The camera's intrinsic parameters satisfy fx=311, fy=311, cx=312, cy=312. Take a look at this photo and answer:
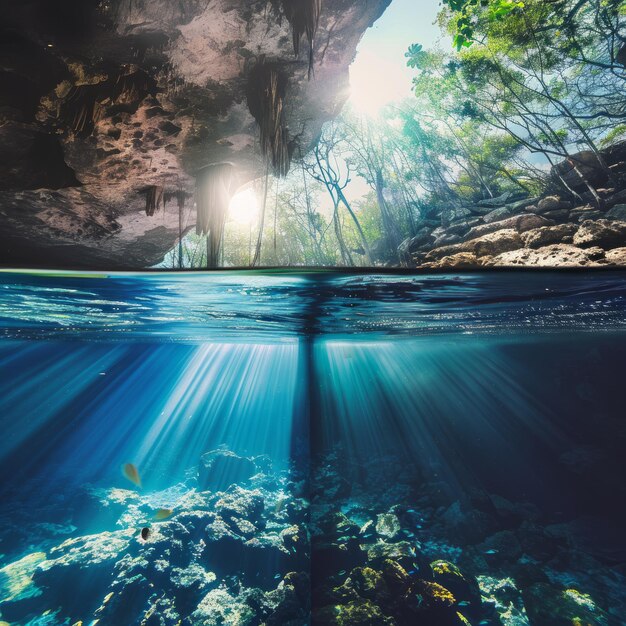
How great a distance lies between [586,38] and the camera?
10.3m

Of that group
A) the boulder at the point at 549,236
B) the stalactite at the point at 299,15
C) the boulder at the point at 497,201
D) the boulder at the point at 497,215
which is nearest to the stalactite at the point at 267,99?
the stalactite at the point at 299,15

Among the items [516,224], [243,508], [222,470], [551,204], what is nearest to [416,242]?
[516,224]

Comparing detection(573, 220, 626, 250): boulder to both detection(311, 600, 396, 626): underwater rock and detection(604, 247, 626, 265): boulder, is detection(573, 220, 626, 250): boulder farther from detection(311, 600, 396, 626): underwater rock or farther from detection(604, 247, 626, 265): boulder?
detection(311, 600, 396, 626): underwater rock

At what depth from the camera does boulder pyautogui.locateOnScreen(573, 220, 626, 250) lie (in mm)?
6879

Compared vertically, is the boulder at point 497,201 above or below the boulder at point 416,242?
above

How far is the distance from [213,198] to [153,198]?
203 cm

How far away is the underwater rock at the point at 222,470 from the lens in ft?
48.5

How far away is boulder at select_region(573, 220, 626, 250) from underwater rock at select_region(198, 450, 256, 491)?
15.4 m

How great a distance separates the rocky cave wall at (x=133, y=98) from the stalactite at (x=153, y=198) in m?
0.06

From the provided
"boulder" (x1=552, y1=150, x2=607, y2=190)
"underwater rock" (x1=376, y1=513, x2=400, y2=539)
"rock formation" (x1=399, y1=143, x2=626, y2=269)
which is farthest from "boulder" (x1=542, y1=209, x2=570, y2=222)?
"underwater rock" (x1=376, y1=513, x2=400, y2=539)

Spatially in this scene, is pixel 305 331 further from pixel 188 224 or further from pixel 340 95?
pixel 340 95

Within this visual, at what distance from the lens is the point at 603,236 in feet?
23.1

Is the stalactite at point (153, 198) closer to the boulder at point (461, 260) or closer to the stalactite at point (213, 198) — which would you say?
the stalactite at point (213, 198)

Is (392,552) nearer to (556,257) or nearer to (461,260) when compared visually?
(461,260)
